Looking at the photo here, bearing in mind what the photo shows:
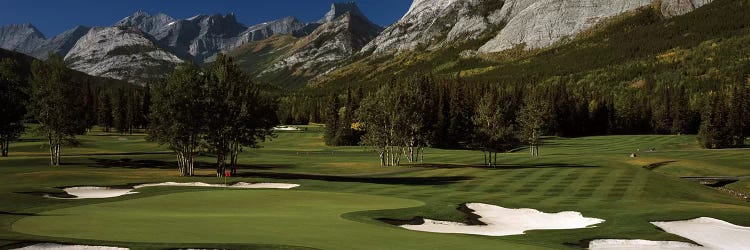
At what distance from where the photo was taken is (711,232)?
26.2m

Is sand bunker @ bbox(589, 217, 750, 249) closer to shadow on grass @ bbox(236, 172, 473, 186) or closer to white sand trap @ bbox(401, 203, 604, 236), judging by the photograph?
white sand trap @ bbox(401, 203, 604, 236)

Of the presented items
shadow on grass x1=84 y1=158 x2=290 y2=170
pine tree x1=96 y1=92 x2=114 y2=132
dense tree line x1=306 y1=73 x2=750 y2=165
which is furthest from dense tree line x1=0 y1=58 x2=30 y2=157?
pine tree x1=96 y1=92 x2=114 y2=132

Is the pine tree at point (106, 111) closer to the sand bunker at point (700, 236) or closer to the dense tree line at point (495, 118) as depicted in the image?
the dense tree line at point (495, 118)

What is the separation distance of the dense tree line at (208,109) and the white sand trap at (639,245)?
39.9m

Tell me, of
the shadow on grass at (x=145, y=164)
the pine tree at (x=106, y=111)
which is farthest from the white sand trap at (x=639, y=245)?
the pine tree at (x=106, y=111)

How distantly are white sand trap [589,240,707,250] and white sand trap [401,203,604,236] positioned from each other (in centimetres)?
390

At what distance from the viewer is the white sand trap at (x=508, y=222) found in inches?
1041

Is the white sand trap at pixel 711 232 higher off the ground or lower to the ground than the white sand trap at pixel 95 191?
lower

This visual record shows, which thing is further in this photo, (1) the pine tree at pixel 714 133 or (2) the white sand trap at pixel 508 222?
(1) the pine tree at pixel 714 133

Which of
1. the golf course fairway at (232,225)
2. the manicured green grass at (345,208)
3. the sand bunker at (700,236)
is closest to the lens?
the golf course fairway at (232,225)

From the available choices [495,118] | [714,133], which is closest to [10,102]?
[495,118]

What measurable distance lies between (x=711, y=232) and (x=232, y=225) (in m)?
22.6

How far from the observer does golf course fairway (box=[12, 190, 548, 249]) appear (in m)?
18.8

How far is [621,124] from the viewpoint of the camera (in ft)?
609
